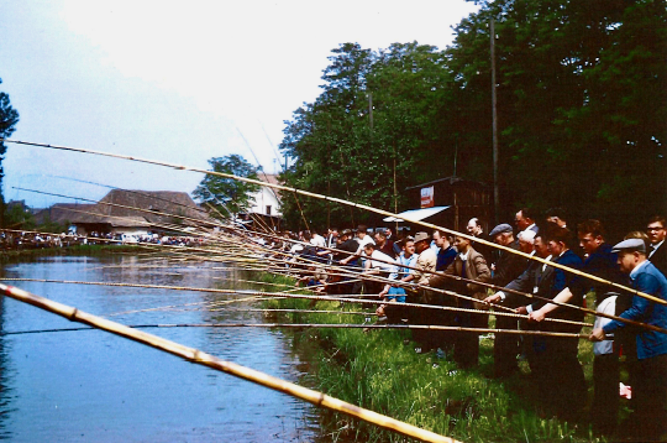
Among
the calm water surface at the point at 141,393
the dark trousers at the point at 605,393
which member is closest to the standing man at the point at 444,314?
the calm water surface at the point at 141,393

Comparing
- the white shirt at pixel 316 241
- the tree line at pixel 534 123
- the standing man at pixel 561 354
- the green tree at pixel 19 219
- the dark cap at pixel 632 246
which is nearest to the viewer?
the white shirt at pixel 316 241

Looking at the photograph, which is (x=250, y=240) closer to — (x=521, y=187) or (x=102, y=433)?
(x=102, y=433)

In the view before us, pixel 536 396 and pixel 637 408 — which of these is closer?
pixel 637 408

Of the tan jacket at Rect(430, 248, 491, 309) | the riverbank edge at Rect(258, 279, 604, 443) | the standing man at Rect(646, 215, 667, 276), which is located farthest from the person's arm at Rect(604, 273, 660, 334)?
the tan jacket at Rect(430, 248, 491, 309)

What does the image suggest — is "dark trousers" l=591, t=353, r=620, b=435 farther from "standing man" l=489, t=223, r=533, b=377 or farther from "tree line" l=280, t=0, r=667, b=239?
"tree line" l=280, t=0, r=667, b=239

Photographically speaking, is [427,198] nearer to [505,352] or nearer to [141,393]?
[141,393]

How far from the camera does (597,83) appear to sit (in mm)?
21297

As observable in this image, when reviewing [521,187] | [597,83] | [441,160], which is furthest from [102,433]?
[441,160]

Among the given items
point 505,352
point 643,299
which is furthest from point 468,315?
point 643,299

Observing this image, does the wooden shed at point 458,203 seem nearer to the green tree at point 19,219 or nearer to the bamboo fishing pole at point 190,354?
the green tree at point 19,219

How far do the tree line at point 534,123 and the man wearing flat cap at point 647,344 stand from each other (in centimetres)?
229

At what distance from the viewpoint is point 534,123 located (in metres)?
26.9

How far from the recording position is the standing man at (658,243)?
659 cm

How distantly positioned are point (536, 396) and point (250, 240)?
4.38 m
